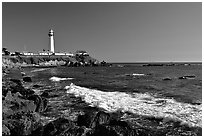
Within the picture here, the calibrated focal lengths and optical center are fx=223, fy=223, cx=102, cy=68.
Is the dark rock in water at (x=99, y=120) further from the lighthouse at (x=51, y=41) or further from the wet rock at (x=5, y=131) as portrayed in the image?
the lighthouse at (x=51, y=41)

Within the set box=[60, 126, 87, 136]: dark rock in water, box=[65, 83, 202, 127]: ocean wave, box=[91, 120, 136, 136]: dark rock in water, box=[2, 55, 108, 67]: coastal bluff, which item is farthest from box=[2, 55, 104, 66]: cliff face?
box=[91, 120, 136, 136]: dark rock in water

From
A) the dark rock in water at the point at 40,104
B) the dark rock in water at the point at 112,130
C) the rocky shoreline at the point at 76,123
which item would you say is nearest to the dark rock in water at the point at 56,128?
the rocky shoreline at the point at 76,123

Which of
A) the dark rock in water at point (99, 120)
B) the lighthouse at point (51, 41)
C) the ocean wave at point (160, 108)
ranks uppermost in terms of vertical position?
the lighthouse at point (51, 41)

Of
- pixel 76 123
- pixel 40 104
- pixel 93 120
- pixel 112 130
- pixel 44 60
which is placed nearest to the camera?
pixel 112 130

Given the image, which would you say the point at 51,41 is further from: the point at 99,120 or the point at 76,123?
the point at 99,120

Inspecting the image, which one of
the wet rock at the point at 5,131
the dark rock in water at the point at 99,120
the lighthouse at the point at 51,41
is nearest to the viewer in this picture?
the wet rock at the point at 5,131

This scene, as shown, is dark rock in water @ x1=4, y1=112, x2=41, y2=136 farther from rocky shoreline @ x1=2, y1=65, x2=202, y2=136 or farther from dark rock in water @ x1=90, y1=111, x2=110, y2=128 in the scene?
dark rock in water @ x1=90, y1=111, x2=110, y2=128

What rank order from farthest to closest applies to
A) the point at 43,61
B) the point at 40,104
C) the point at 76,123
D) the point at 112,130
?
the point at 43,61, the point at 40,104, the point at 76,123, the point at 112,130

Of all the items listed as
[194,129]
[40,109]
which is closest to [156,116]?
[194,129]

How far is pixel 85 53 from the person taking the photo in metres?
123

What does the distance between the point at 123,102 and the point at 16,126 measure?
6.79 meters

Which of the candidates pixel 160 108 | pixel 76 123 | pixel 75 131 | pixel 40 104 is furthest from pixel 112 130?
pixel 40 104

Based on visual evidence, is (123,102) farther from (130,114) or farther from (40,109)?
(40,109)

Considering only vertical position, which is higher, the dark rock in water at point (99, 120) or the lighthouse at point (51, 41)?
the lighthouse at point (51, 41)
